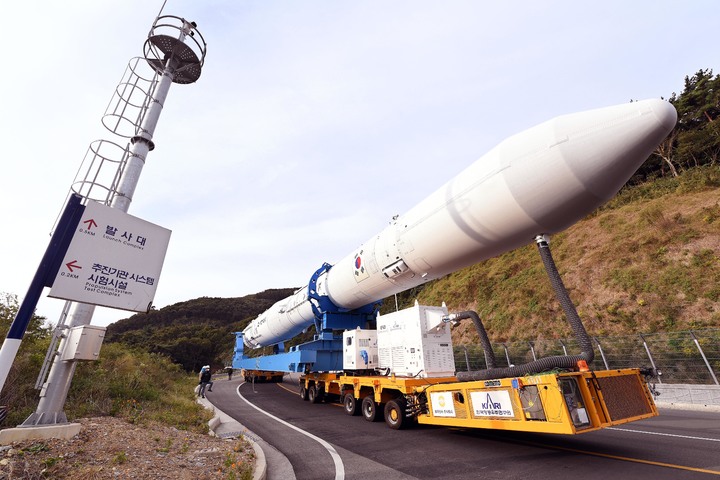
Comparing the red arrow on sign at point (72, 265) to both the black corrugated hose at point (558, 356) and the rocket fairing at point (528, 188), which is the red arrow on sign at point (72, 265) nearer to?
the rocket fairing at point (528, 188)

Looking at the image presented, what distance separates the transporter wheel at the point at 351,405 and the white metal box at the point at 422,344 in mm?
2104

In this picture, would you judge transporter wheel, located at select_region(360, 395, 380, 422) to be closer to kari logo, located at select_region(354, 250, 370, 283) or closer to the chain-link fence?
the chain-link fence

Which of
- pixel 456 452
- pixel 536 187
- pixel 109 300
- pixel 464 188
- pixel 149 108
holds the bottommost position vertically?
pixel 456 452

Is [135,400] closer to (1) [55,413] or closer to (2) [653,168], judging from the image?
(1) [55,413]

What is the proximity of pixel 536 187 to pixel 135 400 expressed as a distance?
10722mm

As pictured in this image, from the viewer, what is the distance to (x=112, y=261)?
521cm

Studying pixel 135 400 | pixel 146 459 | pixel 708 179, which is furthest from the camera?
pixel 708 179

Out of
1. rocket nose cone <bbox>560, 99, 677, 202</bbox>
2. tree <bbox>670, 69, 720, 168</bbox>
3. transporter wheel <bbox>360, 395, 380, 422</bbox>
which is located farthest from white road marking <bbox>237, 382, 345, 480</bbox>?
tree <bbox>670, 69, 720, 168</bbox>

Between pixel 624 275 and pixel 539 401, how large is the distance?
18.2 m

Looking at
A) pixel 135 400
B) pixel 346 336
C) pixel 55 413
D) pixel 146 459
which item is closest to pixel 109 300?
pixel 55 413

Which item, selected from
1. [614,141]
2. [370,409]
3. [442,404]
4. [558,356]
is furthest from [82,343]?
[614,141]

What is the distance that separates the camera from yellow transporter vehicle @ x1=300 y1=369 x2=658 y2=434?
16.4 ft

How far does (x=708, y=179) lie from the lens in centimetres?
2269

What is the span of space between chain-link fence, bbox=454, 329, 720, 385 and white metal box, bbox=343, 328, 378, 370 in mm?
3243
